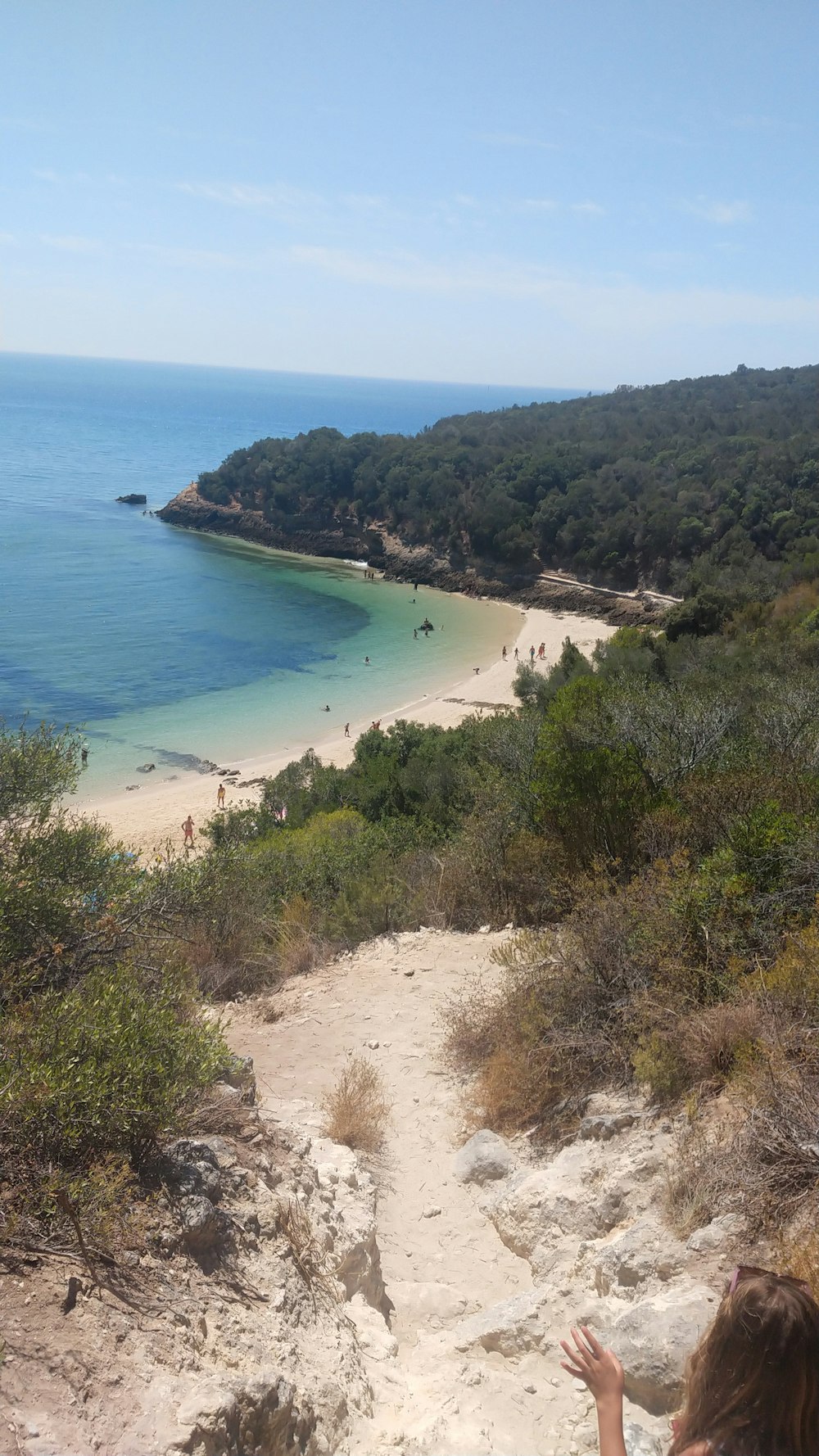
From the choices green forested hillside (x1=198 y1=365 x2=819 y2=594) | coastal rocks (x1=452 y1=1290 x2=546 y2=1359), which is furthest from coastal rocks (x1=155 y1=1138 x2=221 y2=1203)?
green forested hillside (x1=198 y1=365 x2=819 y2=594)

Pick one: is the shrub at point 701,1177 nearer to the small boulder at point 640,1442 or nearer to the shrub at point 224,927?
the small boulder at point 640,1442

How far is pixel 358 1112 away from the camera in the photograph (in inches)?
286

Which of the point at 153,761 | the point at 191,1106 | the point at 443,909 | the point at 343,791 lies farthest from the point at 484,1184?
the point at 153,761

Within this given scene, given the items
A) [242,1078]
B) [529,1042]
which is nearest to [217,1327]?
[242,1078]

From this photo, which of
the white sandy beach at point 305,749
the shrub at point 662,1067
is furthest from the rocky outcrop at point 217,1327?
the white sandy beach at point 305,749

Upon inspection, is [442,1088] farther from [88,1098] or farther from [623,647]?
[623,647]

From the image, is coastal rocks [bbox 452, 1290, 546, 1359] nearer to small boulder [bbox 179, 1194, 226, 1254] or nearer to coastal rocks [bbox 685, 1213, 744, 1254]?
coastal rocks [bbox 685, 1213, 744, 1254]

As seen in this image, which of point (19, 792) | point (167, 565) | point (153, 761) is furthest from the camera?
point (167, 565)

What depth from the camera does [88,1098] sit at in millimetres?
4527

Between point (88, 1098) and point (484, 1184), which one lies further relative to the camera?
point (484, 1184)

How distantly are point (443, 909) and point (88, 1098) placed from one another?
794cm

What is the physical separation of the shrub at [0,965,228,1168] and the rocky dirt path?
1.79 metres

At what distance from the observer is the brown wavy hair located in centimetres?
204

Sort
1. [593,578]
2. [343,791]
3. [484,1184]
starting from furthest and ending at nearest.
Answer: [593,578] < [343,791] < [484,1184]
